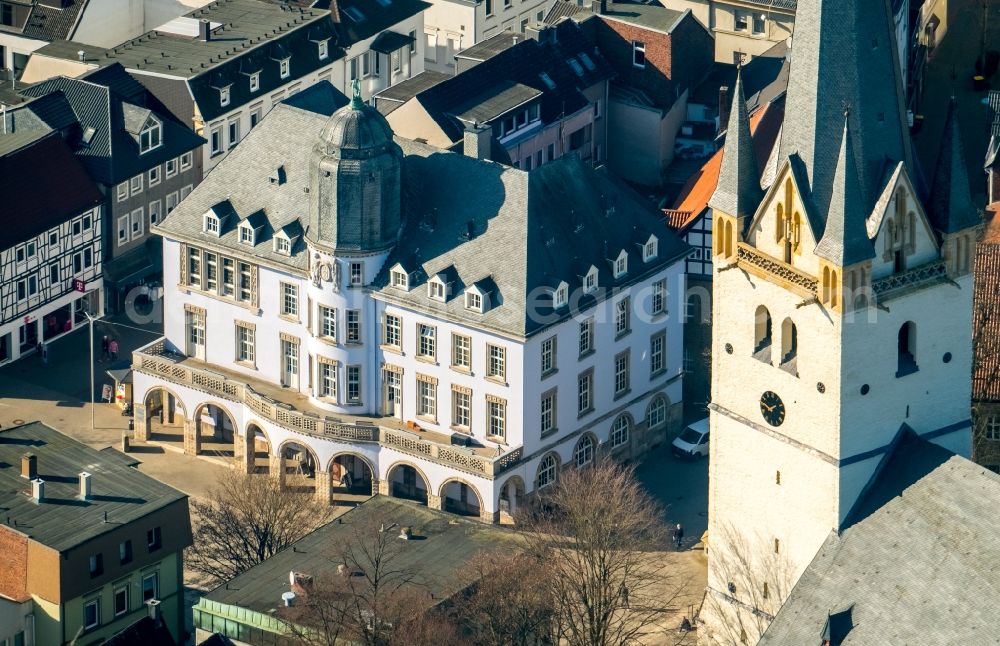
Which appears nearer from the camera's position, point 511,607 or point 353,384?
point 511,607

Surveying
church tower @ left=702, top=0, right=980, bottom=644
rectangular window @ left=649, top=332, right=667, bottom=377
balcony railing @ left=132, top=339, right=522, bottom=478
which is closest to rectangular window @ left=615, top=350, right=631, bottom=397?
rectangular window @ left=649, top=332, right=667, bottom=377

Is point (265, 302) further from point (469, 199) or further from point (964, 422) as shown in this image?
point (964, 422)

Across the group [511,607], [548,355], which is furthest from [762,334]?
[548,355]

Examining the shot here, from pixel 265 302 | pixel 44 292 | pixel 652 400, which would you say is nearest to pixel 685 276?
pixel 652 400

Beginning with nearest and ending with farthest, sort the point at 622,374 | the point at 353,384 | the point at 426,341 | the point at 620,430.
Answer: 1. the point at 426,341
2. the point at 353,384
3. the point at 622,374
4. the point at 620,430

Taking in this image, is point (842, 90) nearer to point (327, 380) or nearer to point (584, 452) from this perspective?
point (584, 452)

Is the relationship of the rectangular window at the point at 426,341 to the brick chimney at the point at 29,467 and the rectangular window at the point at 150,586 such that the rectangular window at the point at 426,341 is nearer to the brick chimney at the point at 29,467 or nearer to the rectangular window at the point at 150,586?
the rectangular window at the point at 150,586

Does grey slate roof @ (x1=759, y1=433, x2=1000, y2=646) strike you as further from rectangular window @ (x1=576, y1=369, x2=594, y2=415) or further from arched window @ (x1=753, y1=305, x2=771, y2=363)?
rectangular window @ (x1=576, y1=369, x2=594, y2=415)
